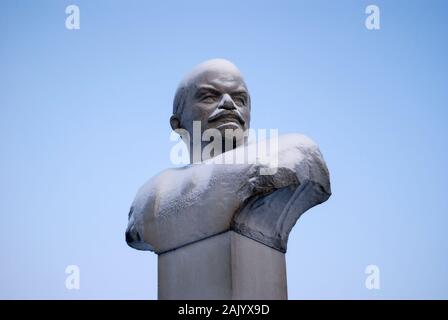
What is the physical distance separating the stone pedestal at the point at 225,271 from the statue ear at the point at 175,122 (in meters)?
1.38

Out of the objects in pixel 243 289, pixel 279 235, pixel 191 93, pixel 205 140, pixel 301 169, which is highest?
pixel 191 93

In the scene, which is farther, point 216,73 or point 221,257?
point 216,73

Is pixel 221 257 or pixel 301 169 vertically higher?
pixel 301 169

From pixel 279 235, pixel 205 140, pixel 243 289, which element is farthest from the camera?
pixel 205 140

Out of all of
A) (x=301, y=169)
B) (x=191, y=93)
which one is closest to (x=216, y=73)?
(x=191, y=93)

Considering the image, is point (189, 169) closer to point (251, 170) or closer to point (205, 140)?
point (205, 140)

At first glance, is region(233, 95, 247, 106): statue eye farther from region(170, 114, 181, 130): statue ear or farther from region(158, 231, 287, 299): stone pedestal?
region(158, 231, 287, 299): stone pedestal

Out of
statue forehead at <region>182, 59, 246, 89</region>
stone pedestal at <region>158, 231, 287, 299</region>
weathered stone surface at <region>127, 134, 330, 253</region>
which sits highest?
statue forehead at <region>182, 59, 246, 89</region>

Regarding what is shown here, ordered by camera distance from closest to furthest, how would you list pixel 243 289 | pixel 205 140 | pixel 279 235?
pixel 243 289, pixel 279 235, pixel 205 140

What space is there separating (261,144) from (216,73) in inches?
39.0

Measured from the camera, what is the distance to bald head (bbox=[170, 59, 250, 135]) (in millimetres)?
7352

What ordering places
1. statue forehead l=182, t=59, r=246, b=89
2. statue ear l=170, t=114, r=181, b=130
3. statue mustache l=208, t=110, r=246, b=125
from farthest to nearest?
1. statue ear l=170, t=114, r=181, b=130
2. statue forehead l=182, t=59, r=246, b=89
3. statue mustache l=208, t=110, r=246, b=125

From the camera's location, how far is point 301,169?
6.50m

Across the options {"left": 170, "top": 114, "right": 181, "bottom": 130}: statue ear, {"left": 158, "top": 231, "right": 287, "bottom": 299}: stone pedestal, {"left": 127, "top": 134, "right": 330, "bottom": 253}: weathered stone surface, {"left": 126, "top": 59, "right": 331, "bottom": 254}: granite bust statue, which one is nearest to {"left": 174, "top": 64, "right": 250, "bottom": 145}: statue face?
{"left": 126, "top": 59, "right": 331, "bottom": 254}: granite bust statue
